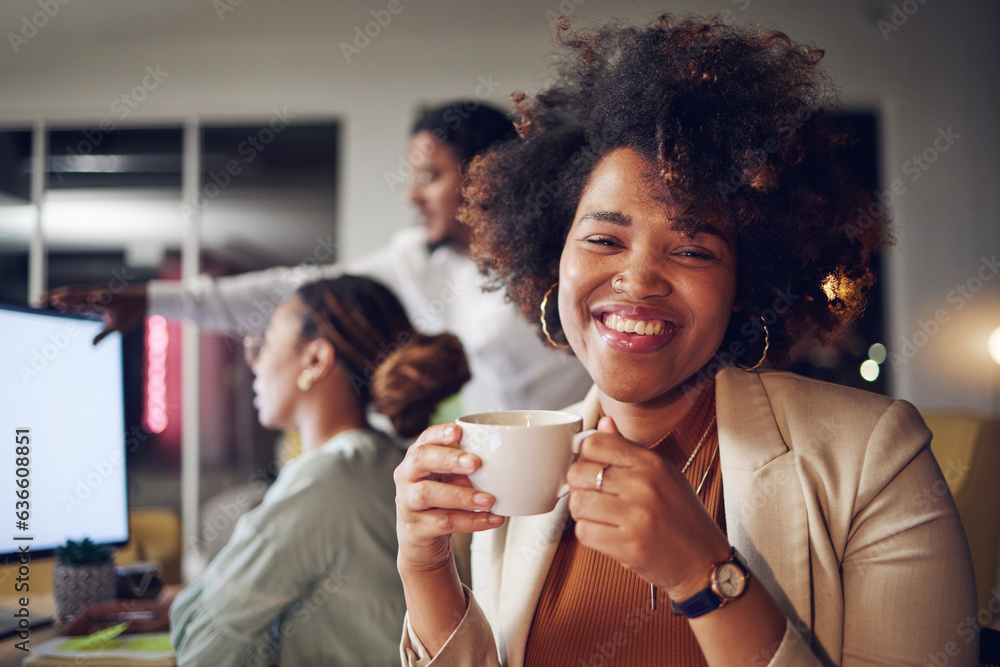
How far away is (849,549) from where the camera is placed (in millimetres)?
951

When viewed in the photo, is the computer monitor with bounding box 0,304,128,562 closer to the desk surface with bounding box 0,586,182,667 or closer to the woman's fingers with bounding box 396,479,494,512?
the desk surface with bounding box 0,586,182,667

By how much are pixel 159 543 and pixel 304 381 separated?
86 cm

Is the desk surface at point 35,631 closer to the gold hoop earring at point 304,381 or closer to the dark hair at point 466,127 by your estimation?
the gold hoop earring at point 304,381

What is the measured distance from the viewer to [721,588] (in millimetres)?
755

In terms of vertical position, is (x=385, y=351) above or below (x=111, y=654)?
above

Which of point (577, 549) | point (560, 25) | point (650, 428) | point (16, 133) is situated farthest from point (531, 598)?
point (16, 133)

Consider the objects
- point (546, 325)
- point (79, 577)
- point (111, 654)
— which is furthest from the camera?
point (79, 577)

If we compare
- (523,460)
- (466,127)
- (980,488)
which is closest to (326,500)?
(523,460)

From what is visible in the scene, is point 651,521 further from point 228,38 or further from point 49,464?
point 228,38

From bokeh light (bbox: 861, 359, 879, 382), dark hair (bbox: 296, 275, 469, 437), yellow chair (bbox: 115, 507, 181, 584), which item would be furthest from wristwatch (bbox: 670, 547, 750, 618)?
bokeh light (bbox: 861, 359, 879, 382)

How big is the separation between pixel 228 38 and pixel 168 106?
589 mm

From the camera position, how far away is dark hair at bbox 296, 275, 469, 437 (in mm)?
1867

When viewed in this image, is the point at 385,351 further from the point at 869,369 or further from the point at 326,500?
the point at 869,369

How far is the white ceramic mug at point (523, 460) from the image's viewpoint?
77cm
